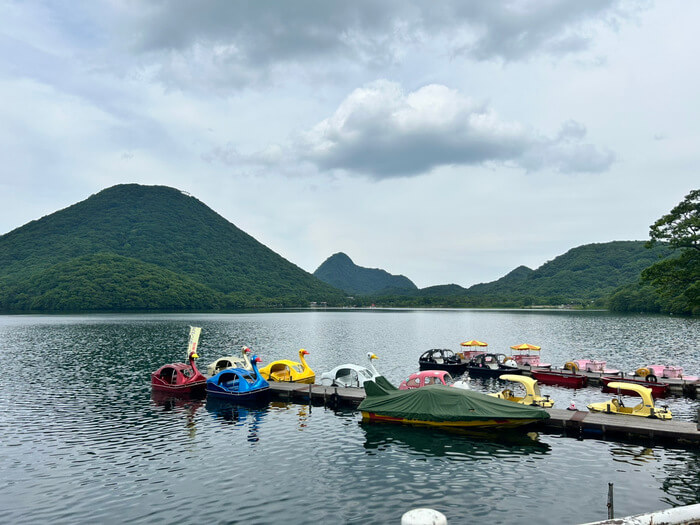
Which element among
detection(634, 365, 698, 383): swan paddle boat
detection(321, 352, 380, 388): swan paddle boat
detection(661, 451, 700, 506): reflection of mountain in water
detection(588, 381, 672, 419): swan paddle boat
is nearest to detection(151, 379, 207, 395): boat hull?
detection(321, 352, 380, 388): swan paddle boat

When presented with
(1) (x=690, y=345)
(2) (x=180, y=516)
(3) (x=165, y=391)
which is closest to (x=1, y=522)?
(2) (x=180, y=516)

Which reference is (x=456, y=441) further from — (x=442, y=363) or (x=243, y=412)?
(x=442, y=363)

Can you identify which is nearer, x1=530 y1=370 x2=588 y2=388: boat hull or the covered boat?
the covered boat

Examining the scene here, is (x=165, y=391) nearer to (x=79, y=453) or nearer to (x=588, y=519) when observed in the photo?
(x=79, y=453)

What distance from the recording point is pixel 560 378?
5359cm

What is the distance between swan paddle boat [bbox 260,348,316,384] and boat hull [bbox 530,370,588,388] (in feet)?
95.4

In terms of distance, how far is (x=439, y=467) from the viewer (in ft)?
83.8

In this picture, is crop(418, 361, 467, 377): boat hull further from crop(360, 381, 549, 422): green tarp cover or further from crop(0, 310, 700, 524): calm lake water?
crop(360, 381, 549, 422): green tarp cover

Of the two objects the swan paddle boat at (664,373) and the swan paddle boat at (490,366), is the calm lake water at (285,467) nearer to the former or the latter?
the swan paddle boat at (664,373)

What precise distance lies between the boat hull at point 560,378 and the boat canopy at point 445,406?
2425cm

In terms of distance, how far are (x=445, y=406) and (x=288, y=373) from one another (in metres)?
24.8

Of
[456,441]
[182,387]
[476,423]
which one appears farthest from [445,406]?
[182,387]

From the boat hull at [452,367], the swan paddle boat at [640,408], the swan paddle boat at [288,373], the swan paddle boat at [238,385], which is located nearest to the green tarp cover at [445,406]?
the swan paddle boat at [640,408]

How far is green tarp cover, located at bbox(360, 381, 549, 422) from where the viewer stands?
31917 mm
